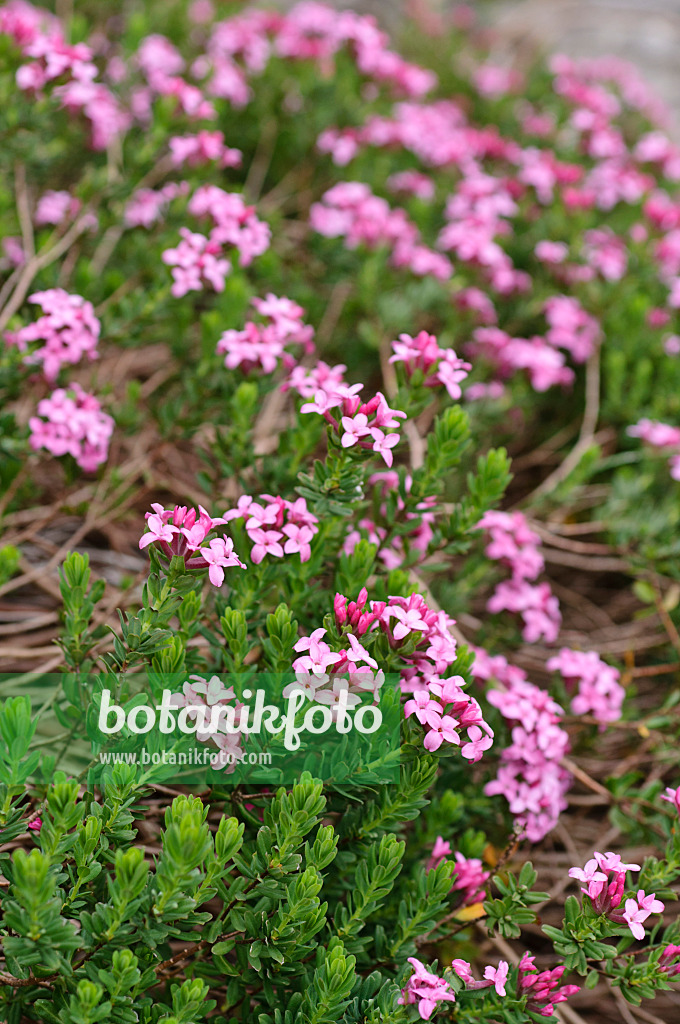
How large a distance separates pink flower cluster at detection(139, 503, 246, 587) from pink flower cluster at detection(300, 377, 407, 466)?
1.36 feet

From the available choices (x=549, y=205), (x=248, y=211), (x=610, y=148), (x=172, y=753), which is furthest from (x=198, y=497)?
(x=610, y=148)

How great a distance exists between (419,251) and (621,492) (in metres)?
1.62

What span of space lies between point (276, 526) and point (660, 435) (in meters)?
1.90

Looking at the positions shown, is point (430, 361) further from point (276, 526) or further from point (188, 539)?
point (188, 539)

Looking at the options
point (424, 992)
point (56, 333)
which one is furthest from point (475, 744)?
point (56, 333)

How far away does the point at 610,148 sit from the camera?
16.4 ft

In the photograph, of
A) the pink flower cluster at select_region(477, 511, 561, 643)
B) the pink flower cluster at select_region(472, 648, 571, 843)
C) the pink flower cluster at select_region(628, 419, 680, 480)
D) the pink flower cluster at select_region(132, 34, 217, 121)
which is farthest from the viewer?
the pink flower cluster at select_region(132, 34, 217, 121)

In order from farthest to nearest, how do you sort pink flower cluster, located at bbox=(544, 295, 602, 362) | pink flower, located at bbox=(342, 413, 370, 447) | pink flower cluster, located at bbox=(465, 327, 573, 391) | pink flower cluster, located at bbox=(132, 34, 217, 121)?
1. pink flower cluster, located at bbox=(544, 295, 602, 362)
2. pink flower cluster, located at bbox=(465, 327, 573, 391)
3. pink flower cluster, located at bbox=(132, 34, 217, 121)
4. pink flower, located at bbox=(342, 413, 370, 447)

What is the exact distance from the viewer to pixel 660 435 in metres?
3.22

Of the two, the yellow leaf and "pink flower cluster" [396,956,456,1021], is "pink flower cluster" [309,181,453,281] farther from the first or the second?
"pink flower cluster" [396,956,456,1021]

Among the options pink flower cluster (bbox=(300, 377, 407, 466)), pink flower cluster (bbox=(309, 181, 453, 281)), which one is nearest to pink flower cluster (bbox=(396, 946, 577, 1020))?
pink flower cluster (bbox=(300, 377, 407, 466))

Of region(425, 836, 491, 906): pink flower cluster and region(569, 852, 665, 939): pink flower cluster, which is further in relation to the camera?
region(425, 836, 491, 906): pink flower cluster

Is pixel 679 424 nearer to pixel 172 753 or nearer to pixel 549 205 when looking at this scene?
pixel 549 205

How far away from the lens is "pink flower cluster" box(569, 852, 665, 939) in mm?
1704
